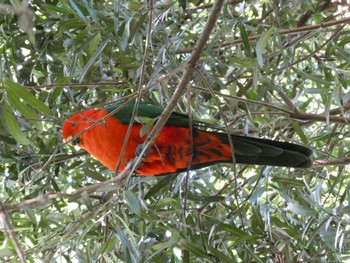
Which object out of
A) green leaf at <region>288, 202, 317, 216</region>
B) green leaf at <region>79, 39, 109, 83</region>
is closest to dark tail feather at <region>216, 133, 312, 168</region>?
green leaf at <region>288, 202, 317, 216</region>

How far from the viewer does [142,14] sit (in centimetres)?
187

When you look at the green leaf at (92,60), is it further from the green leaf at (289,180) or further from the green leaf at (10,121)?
the green leaf at (289,180)

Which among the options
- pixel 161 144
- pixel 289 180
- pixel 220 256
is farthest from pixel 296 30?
pixel 220 256

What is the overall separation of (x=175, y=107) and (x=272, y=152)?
38 cm

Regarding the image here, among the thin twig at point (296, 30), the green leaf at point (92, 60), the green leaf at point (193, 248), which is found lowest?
the green leaf at point (193, 248)

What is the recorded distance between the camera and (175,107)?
1.78 meters

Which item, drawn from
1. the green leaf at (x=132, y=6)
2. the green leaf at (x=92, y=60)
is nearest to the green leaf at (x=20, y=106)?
the green leaf at (x=92, y=60)

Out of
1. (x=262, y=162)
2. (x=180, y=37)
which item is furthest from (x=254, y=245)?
(x=180, y=37)

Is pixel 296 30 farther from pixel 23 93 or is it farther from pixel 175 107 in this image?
pixel 23 93

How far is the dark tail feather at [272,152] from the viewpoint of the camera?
6.22ft

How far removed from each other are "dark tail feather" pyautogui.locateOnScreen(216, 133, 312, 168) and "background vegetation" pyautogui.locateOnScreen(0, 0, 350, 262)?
0.07 metres

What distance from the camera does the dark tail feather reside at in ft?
6.22

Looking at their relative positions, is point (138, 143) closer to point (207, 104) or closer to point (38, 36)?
point (207, 104)

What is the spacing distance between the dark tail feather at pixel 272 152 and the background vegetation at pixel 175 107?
70mm
